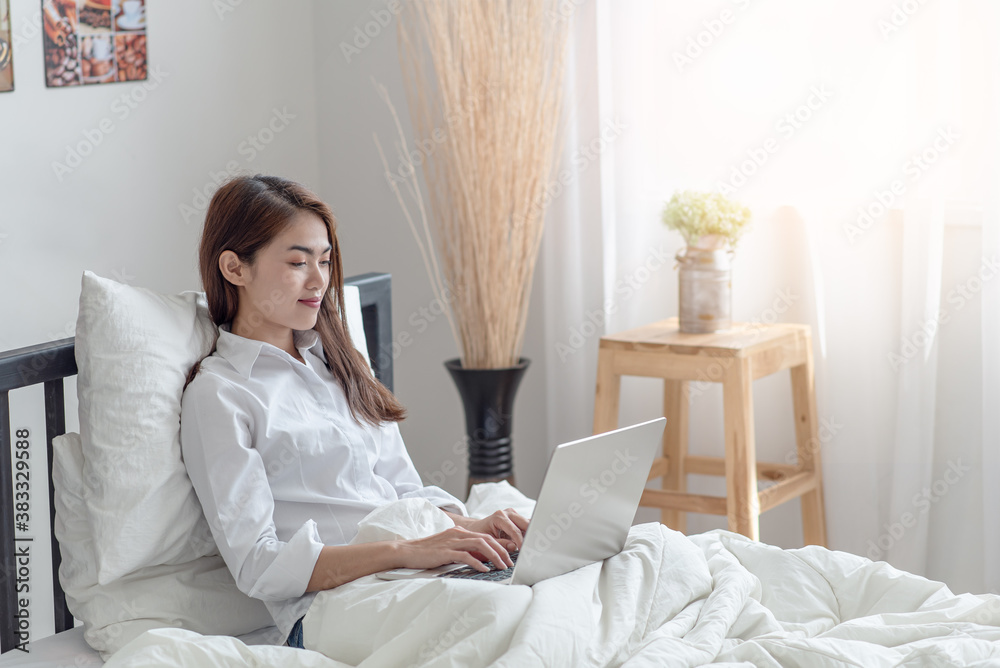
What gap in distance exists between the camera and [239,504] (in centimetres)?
145

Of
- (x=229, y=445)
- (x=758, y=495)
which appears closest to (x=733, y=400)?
(x=758, y=495)

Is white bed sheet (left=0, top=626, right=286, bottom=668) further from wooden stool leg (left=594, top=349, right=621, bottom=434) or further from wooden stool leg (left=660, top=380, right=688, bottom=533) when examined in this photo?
wooden stool leg (left=660, top=380, right=688, bottom=533)

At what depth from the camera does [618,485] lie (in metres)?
1.39

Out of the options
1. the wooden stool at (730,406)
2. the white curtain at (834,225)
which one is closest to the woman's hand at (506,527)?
the wooden stool at (730,406)

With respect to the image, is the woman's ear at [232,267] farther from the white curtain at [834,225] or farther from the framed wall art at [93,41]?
the white curtain at [834,225]

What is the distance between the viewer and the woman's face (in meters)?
1.60

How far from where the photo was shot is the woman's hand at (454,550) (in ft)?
4.71

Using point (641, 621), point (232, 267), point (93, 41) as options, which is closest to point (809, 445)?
point (641, 621)

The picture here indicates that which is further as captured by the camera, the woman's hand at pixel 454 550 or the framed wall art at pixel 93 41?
the framed wall art at pixel 93 41

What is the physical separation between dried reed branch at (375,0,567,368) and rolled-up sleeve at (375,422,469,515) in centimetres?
88

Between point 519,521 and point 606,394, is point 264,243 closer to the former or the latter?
point 519,521

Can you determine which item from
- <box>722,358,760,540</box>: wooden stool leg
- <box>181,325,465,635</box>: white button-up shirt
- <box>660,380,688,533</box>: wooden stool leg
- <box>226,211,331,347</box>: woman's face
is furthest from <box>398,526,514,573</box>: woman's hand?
<box>660,380,688,533</box>: wooden stool leg

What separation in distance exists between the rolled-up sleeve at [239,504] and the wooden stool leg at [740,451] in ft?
3.58

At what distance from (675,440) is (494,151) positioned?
33.6 inches
